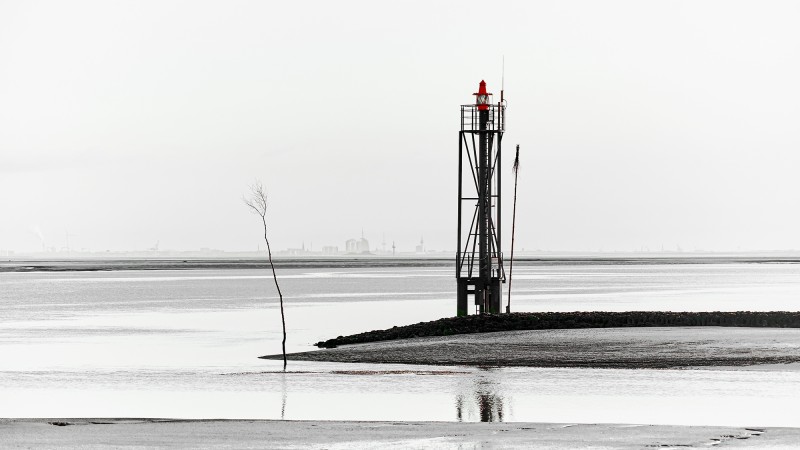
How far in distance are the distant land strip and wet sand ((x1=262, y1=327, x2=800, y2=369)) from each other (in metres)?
0.91

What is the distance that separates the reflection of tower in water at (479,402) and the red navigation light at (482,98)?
19.9 meters

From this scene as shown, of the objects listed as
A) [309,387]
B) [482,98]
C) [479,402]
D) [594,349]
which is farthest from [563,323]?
[479,402]

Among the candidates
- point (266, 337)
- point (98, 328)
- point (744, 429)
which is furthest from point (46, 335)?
point (744, 429)

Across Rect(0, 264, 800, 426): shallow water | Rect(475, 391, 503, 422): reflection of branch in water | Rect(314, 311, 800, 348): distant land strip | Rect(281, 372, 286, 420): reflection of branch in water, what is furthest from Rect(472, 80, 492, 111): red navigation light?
Rect(475, 391, 503, 422): reflection of branch in water

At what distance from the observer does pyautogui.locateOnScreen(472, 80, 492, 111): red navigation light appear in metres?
46.5

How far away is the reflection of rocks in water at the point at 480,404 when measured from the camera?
70.2 ft

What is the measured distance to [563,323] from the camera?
4197cm

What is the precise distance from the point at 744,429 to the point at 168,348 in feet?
90.2

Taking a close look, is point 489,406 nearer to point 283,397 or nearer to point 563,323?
point 283,397

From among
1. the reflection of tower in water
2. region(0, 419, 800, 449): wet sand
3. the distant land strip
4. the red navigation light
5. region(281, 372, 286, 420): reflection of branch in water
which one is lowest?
Answer: region(281, 372, 286, 420): reflection of branch in water

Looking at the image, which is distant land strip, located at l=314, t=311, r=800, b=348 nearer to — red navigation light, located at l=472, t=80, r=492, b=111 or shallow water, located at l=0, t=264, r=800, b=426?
shallow water, located at l=0, t=264, r=800, b=426

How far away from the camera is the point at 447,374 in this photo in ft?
98.3

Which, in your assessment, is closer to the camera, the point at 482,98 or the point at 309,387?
the point at 309,387

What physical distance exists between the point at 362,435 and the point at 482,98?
29.9 metres
